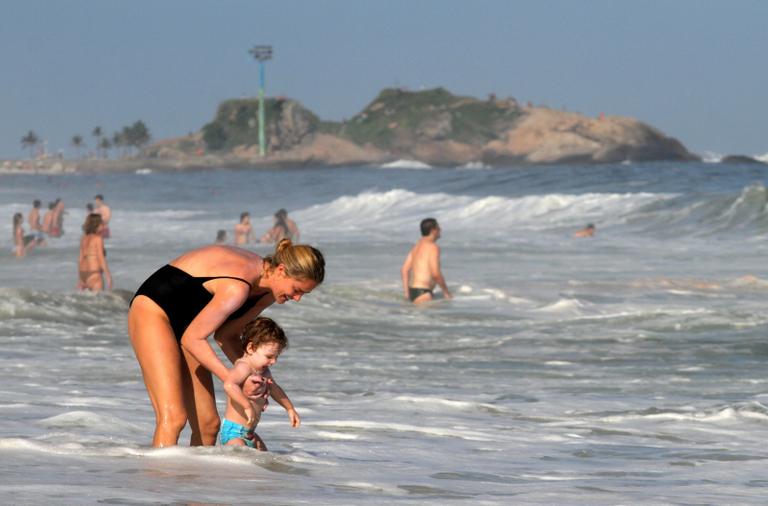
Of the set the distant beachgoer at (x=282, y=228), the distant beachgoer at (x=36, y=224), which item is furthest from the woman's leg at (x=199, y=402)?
the distant beachgoer at (x=282, y=228)

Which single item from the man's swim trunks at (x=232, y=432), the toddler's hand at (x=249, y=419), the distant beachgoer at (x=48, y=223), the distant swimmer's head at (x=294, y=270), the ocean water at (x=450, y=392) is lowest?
the ocean water at (x=450, y=392)

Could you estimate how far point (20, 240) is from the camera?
90.7 ft

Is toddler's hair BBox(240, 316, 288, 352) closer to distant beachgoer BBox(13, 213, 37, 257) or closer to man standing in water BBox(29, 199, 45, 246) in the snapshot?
distant beachgoer BBox(13, 213, 37, 257)

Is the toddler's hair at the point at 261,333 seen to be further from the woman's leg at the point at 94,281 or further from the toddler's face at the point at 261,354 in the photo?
the woman's leg at the point at 94,281

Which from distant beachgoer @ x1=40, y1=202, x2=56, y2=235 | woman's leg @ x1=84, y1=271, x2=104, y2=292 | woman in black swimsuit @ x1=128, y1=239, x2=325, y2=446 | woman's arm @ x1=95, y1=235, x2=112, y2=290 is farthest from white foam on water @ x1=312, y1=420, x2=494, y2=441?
distant beachgoer @ x1=40, y1=202, x2=56, y2=235

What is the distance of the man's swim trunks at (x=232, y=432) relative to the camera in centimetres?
617

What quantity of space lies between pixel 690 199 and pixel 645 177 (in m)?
23.1

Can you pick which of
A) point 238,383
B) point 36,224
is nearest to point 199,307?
point 238,383

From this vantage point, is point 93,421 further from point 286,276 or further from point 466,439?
point 286,276

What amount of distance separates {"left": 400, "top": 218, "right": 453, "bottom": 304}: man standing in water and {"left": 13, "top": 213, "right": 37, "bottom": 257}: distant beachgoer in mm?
11809

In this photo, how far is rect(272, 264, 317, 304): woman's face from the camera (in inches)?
223

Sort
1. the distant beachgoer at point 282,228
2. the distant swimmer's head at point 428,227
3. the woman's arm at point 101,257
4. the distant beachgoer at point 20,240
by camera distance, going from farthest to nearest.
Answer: the distant beachgoer at point 282,228 → the distant beachgoer at point 20,240 → the woman's arm at point 101,257 → the distant swimmer's head at point 428,227

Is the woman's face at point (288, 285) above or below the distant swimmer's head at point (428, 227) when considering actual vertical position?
above

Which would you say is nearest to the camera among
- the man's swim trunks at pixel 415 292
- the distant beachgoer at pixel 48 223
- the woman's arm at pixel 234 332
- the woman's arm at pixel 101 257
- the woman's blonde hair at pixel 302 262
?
the woman's blonde hair at pixel 302 262
